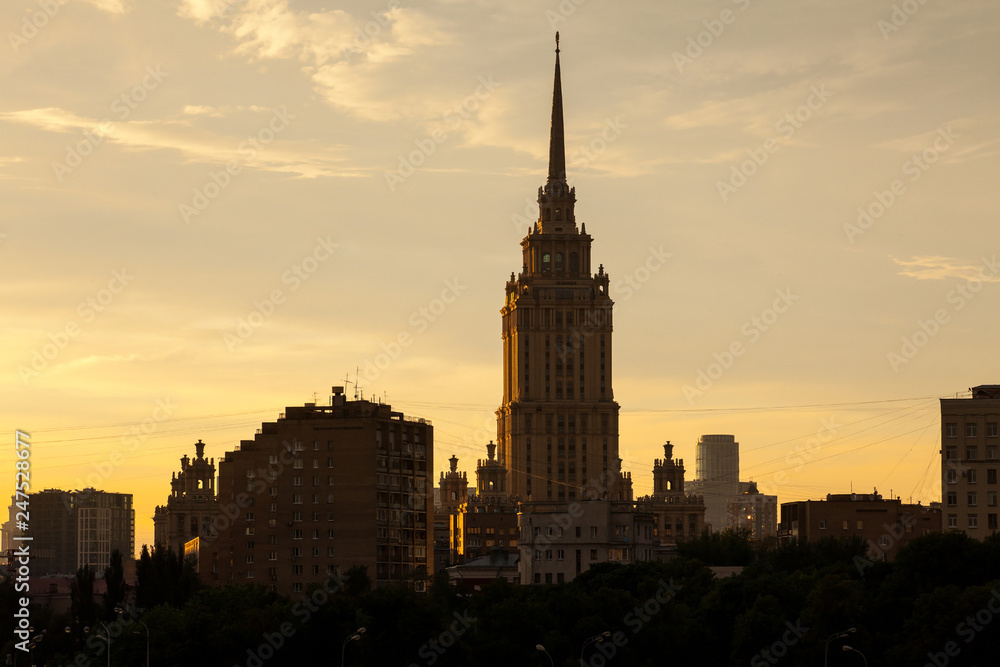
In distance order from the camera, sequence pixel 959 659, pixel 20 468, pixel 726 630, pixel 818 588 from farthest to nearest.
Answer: pixel 726 630 < pixel 818 588 < pixel 959 659 < pixel 20 468

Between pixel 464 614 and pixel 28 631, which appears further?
pixel 28 631

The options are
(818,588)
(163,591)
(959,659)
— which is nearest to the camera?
(959,659)

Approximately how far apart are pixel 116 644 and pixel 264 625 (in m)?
13.1

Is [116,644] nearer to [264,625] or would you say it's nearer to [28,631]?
[264,625]

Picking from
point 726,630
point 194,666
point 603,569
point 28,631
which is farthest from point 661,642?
point 28,631

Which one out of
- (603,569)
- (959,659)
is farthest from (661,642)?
(603,569)

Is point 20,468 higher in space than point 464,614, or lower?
higher

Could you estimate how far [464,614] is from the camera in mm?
153250

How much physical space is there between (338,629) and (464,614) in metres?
11.8

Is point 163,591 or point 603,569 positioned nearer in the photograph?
point 163,591

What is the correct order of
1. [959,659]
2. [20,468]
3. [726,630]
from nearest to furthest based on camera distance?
[20,468], [959,659], [726,630]

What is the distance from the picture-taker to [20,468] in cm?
11762

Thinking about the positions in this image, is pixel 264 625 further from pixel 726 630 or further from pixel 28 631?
pixel 28 631

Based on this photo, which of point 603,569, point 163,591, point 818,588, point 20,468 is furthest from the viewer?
point 603,569
